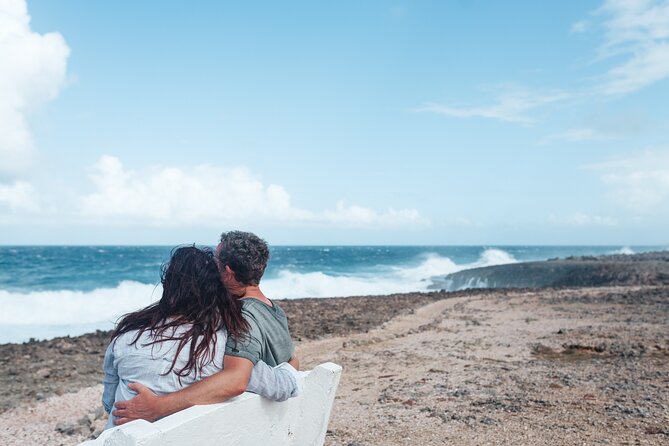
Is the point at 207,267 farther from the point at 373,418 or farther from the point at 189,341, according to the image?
the point at 373,418

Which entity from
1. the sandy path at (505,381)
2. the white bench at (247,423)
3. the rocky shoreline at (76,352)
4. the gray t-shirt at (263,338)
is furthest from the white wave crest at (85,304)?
the gray t-shirt at (263,338)

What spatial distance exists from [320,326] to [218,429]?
10.7 m

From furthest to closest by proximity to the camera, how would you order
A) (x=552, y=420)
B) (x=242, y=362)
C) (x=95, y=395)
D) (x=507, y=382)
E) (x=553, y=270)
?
(x=553, y=270) < (x=95, y=395) < (x=507, y=382) < (x=552, y=420) < (x=242, y=362)

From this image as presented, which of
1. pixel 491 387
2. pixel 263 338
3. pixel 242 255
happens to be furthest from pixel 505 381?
pixel 242 255

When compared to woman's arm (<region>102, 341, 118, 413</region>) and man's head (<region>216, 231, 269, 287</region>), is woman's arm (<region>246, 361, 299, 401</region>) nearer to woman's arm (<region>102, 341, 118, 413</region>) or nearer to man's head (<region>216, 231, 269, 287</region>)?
man's head (<region>216, 231, 269, 287</region>)

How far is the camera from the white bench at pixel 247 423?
1.98m

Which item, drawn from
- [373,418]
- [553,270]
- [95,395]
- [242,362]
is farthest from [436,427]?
[553,270]

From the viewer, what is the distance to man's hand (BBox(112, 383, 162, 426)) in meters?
2.45

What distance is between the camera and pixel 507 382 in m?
6.80

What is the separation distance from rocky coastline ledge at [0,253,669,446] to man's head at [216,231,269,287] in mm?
2570

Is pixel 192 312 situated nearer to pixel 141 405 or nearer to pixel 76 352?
pixel 141 405

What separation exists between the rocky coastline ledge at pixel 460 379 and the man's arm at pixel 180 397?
2.67 metres

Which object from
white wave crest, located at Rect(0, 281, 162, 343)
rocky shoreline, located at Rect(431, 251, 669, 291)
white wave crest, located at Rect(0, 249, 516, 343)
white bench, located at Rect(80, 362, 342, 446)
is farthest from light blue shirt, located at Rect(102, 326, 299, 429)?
rocky shoreline, located at Rect(431, 251, 669, 291)

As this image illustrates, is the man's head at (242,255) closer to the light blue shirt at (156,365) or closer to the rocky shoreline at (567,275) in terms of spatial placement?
the light blue shirt at (156,365)
